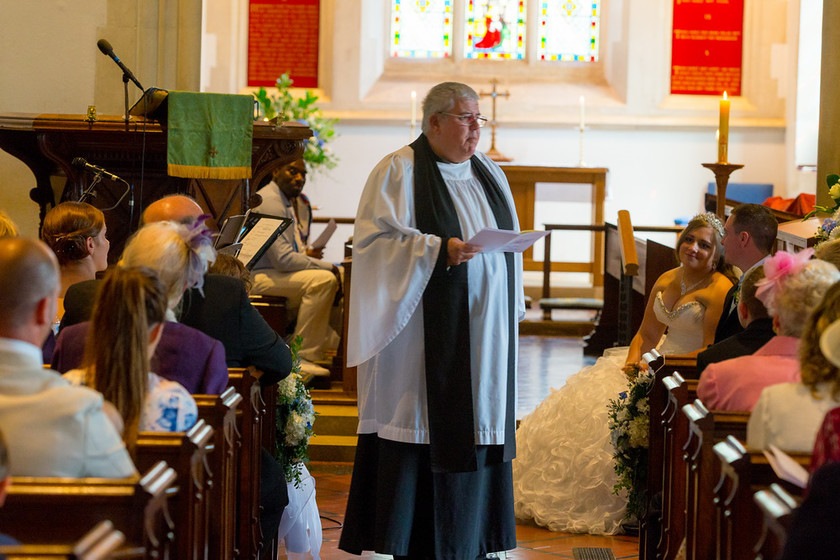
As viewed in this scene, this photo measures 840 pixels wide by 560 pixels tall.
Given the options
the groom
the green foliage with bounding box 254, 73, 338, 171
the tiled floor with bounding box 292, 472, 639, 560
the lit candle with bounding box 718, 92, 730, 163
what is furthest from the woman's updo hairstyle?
the green foliage with bounding box 254, 73, 338, 171

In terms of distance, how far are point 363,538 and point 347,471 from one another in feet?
5.90

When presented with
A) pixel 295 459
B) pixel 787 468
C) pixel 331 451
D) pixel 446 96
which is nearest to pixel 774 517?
pixel 787 468

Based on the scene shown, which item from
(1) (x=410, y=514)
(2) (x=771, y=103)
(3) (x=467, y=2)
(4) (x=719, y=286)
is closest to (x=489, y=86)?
(3) (x=467, y=2)

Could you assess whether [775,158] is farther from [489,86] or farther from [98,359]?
[98,359]

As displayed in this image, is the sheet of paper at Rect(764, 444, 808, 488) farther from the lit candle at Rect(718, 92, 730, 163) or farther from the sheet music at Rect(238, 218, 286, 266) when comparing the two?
the sheet music at Rect(238, 218, 286, 266)

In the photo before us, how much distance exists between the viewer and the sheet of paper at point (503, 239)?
144 inches

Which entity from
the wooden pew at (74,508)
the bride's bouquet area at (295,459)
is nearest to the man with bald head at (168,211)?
the bride's bouquet area at (295,459)

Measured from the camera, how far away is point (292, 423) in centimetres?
425

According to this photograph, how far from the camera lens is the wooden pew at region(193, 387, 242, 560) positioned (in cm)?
279

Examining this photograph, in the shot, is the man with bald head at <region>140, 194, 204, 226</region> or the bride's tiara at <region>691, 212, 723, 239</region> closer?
the man with bald head at <region>140, 194, 204, 226</region>

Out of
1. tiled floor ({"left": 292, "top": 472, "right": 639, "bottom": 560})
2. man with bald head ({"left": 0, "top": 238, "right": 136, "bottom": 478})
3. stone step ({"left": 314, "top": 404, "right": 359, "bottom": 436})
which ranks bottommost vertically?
tiled floor ({"left": 292, "top": 472, "right": 639, "bottom": 560})

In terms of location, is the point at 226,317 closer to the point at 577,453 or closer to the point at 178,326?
the point at 178,326

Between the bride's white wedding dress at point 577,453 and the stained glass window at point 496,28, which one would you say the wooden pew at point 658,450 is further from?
the stained glass window at point 496,28

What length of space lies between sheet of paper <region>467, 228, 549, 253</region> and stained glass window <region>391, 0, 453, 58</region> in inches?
409
